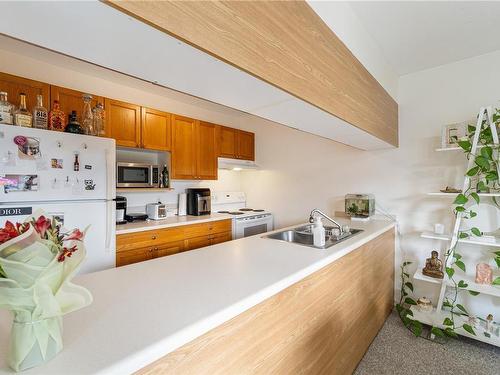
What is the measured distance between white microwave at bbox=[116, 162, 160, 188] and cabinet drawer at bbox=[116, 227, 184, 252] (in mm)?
602

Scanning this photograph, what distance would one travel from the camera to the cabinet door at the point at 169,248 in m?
2.49

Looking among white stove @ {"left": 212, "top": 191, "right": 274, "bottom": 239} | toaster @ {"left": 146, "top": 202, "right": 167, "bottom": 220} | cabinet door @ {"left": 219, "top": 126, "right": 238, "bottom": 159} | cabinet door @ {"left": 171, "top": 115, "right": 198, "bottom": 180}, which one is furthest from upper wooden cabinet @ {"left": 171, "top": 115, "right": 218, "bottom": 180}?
white stove @ {"left": 212, "top": 191, "right": 274, "bottom": 239}

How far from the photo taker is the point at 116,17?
2.15 feet

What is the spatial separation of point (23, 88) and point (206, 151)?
1.89 meters

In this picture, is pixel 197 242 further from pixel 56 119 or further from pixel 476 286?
pixel 476 286

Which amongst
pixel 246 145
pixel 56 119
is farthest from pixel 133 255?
pixel 246 145

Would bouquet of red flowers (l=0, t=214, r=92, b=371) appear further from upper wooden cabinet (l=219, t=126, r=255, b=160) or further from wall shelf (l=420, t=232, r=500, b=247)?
upper wooden cabinet (l=219, t=126, r=255, b=160)

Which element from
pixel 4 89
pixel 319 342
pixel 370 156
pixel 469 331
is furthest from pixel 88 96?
pixel 469 331

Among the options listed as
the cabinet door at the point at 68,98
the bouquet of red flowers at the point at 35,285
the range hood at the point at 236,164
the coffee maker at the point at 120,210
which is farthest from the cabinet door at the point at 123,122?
the bouquet of red flowers at the point at 35,285

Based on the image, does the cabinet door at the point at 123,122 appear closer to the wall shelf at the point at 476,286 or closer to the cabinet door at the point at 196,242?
the cabinet door at the point at 196,242

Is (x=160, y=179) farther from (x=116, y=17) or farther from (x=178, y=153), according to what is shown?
Answer: (x=116, y=17)

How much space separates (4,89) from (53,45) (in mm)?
1708

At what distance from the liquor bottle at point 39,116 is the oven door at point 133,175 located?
76 centimetres

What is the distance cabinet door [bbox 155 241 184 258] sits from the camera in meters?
2.49
